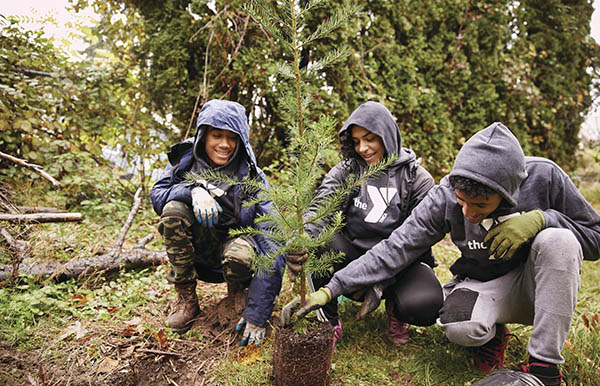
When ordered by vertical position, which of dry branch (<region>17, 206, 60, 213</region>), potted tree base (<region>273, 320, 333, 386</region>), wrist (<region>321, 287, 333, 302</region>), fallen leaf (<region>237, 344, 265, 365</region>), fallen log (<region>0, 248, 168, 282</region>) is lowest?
fallen leaf (<region>237, 344, 265, 365</region>)

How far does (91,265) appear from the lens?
2.79 meters

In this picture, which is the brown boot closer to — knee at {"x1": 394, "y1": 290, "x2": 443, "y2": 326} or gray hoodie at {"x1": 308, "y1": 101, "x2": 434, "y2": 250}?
gray hoodie at {"x1": 308, "y1": 101, "x2": 434, "y2": 250}

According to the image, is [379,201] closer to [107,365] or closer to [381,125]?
[381,125]

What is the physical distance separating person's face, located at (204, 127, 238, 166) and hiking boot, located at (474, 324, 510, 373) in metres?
1.96

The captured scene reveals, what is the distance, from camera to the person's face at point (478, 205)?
67.2 inches

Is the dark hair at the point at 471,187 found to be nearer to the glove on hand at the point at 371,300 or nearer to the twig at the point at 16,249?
the glove on hand at the point at 371,300

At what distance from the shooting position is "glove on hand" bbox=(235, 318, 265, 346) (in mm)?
2182

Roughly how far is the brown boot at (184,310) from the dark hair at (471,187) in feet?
5.88

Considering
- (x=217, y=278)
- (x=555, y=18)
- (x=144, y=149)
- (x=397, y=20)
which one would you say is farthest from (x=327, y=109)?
(x=555, y=18)

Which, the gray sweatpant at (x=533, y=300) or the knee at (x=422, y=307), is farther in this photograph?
the knee at (x=422, y=307)

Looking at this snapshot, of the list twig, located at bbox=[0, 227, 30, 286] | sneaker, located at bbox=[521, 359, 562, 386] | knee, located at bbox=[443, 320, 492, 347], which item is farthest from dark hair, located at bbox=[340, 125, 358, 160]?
twig, located at bbox=[0, 227, 30, 286]

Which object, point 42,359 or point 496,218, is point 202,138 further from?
point 496,218

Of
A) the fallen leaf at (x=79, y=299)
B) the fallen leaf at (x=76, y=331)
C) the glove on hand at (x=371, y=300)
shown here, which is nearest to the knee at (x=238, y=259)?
the glove on hand at (x=371, y=300)

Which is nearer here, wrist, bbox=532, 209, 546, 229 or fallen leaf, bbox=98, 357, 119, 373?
wrist, bbox=532, 209, 546, 229
